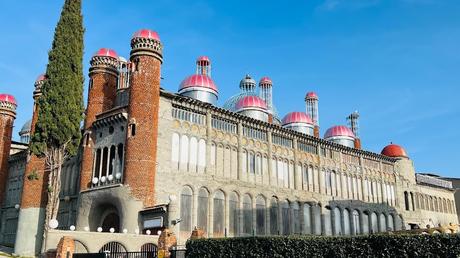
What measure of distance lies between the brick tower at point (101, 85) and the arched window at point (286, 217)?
20.1m

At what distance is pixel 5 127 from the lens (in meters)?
56.2

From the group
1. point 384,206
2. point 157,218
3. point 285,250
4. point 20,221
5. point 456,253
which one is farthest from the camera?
point 384,206

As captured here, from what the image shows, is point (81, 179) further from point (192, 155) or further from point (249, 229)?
point (249, 229)

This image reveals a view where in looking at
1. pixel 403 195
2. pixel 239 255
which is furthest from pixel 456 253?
pixel 403 195

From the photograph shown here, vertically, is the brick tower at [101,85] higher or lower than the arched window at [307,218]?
higher

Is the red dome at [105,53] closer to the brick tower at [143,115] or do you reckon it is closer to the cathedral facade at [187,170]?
the cathedral facade at [187,170]

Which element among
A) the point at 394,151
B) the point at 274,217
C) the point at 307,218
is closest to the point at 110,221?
the point at 274,217

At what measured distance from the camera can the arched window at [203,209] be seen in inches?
1569

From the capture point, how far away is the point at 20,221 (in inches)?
1935

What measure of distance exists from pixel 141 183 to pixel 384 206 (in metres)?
36.9

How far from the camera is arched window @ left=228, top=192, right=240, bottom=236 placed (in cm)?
4234

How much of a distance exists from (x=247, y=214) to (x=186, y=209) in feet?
24.2

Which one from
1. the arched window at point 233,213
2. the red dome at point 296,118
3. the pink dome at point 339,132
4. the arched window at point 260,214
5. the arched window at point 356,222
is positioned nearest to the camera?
the arched window at point 233,213

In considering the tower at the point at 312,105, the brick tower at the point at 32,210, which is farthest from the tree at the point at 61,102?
the tower at the point at 312,105
